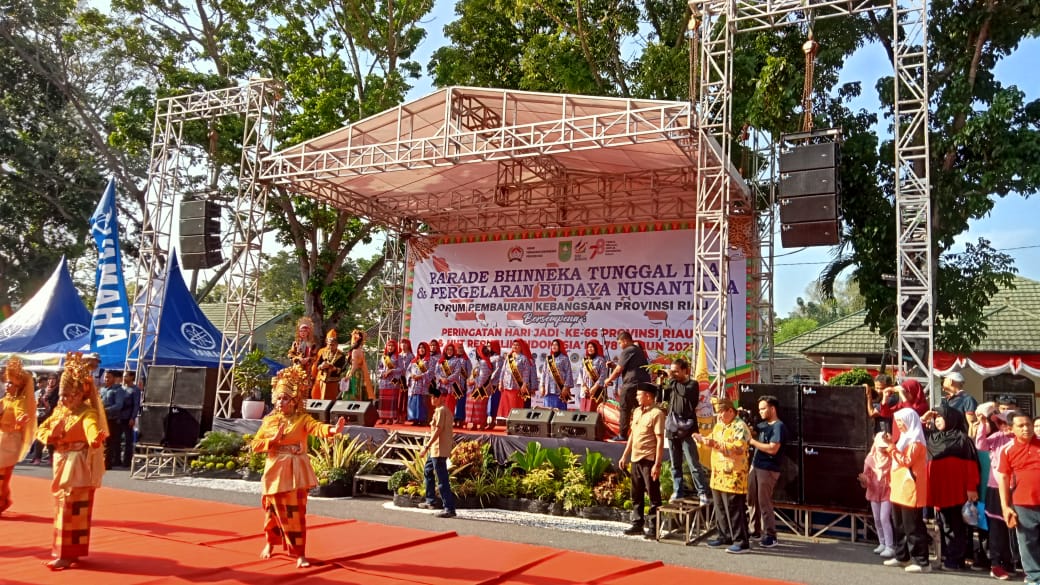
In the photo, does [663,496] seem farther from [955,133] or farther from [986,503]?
[955,133]

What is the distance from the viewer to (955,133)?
33.7 feet

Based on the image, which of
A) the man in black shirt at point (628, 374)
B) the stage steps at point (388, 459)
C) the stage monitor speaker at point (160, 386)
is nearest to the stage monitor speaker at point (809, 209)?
the man in black shirt at point (628, 374)

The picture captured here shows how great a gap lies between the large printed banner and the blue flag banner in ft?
16.1

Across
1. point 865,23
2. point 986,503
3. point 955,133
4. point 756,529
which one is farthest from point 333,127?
point 986,503

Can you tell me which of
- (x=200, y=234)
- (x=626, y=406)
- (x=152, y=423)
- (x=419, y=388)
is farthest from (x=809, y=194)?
(x=200, y=234)

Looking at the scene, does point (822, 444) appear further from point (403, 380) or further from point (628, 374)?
point (403, 380)

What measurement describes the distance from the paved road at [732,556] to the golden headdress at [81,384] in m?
1.75

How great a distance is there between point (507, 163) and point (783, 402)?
20.4 feet

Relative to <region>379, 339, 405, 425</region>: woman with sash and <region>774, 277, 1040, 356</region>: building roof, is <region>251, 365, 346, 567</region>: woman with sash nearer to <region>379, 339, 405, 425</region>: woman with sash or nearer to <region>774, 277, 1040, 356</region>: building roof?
<region>379, 339, 405, 425</region>: woman with sash

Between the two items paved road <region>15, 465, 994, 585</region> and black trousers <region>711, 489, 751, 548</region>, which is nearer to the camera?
paved road <region>15, 465, 994, 585</region>

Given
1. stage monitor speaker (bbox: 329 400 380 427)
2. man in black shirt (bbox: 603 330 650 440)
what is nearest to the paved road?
stage monitor speaker (bbox: 329 400 380 427)

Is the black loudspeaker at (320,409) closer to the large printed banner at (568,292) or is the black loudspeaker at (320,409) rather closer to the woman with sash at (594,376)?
Answer: the woman with sash at (594,376)

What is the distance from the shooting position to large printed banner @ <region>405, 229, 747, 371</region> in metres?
11.4

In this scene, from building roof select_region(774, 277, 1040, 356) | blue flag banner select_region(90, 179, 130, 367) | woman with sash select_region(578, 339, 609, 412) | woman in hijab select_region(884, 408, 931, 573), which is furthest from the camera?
building roof select_region(774, 277, 1040, 356)
